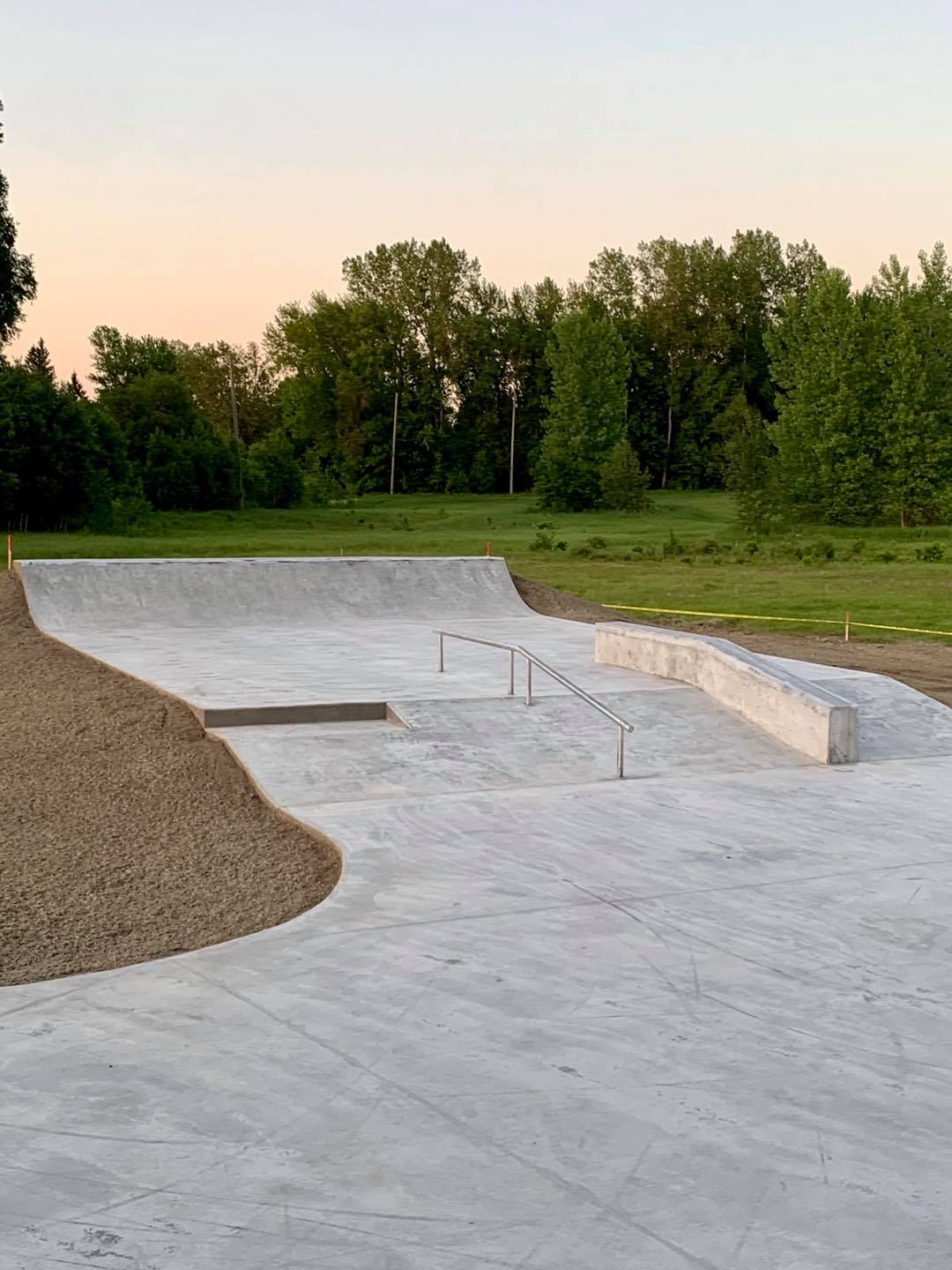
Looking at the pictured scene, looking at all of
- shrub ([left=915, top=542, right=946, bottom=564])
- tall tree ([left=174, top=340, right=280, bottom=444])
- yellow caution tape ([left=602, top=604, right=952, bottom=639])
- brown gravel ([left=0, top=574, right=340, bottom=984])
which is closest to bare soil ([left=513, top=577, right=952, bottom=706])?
yellow caution tape ([left=602, top=604, right=952, bottom=639])

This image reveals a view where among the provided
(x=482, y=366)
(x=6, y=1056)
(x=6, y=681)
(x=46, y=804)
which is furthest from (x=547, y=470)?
(x=6, y=1056)

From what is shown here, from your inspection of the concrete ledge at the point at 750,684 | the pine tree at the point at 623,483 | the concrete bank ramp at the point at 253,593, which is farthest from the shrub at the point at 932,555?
the pine tree at the point at 623,483

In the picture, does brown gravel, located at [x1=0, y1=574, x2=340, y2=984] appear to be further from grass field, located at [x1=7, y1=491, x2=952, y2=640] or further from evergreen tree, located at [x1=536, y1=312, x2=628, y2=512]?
evergreen tree, located at [x1=536, y1=312, x2=628, y2=512]

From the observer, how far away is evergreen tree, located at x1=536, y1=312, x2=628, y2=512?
67.8 meters

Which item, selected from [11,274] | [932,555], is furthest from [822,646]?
[11,274]

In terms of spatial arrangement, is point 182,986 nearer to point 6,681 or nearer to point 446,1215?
point 446,1215

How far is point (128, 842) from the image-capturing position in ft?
27.3

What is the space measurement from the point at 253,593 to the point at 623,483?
4210 cm

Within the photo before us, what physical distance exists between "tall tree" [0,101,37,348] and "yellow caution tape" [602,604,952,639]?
73.6 feet

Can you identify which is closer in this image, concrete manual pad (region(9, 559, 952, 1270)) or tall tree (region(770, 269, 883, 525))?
concrete manual pad (region(9, 559, 952, 1270))

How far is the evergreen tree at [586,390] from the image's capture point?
222 ft

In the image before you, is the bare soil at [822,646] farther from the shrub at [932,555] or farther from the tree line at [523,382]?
the tree line at [523,382]

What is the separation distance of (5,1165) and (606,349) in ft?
225

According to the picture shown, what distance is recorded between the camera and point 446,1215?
373 cm
